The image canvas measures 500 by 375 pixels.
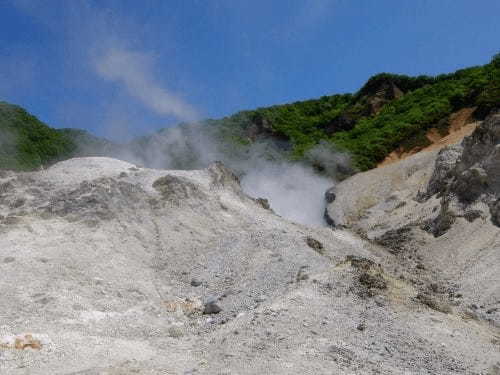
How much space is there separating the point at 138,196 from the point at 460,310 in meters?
8.88

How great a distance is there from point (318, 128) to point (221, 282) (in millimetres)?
35526

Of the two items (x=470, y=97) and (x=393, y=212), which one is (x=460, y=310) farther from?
(x=470, y=97)

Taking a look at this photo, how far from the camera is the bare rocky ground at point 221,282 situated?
9367mm

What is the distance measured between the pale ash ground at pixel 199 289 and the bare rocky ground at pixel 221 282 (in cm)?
4

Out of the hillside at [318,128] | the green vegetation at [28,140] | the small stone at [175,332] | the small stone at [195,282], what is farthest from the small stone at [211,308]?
the green vegetation at [28,140]

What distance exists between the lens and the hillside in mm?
38906

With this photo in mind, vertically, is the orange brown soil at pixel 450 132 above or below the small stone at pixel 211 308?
above

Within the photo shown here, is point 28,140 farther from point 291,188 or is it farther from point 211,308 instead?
point 211,308

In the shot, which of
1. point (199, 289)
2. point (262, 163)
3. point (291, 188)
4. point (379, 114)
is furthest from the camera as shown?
point (379, 114)

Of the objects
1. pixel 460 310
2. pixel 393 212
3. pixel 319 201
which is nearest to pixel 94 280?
pixel 460 310

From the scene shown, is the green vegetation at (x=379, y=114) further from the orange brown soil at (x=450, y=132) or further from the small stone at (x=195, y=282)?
the small stone at (x=195, y=282)

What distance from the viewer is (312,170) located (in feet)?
132

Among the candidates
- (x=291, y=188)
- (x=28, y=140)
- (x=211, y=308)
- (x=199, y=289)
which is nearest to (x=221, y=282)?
(x=199, y=289)

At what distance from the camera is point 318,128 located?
47.9m
